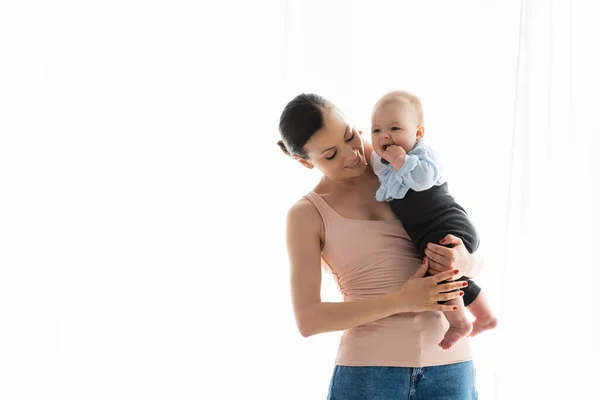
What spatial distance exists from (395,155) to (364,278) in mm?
302

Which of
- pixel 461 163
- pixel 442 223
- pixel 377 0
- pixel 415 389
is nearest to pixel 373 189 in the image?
pixel 442 223

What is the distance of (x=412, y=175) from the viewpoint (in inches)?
59.5

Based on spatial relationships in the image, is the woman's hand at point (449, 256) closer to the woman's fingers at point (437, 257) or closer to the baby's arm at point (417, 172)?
the woman's fingers at point (437, 257)

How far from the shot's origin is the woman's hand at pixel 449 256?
1.45 metres

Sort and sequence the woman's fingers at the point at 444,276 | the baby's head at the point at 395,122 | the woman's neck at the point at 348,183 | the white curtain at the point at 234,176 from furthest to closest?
the white curtain at the point at 234,176
the woman's neck at the point at 348,183
the baby's head at the point at 395,122
the woman's fingers at the point at 444,276

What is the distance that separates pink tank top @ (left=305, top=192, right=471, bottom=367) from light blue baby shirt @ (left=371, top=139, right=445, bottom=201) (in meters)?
0.09

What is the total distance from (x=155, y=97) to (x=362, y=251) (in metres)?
1.11

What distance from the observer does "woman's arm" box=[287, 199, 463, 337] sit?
1454 mm

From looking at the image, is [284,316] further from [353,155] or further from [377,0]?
[377,0]

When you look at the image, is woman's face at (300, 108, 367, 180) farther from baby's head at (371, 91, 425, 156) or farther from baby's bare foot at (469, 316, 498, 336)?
baby's bare foot at (469, 316, 498, 336)

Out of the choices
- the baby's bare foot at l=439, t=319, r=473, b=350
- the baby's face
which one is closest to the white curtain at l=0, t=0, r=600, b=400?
the baby's face

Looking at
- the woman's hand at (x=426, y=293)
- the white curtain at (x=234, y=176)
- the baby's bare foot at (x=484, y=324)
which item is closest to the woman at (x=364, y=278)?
the woman's hand at (x=426, y=293)

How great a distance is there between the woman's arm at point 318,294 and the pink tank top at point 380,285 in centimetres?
5

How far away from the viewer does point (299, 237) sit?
5.23 ft
